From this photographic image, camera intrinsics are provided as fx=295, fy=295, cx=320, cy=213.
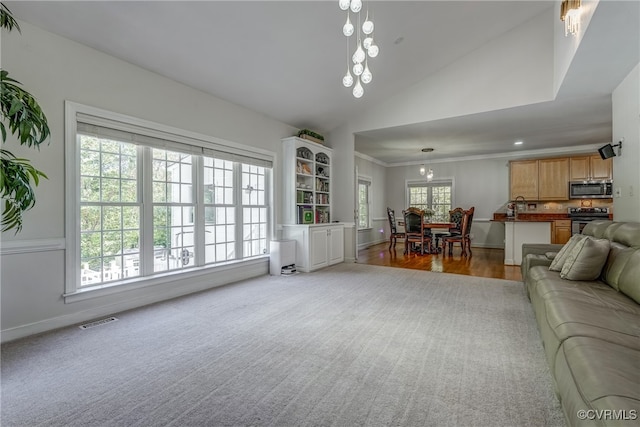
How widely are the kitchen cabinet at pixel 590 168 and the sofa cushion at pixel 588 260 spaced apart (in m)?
5.67

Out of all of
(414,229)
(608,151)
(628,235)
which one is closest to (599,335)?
(628,235)

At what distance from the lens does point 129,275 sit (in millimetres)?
3324

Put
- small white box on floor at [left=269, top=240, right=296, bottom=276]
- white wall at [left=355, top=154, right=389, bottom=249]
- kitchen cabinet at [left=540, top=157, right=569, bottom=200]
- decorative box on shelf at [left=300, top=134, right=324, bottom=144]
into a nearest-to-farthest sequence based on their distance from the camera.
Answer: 1. small white box on floor at [left=269, top=240, right=296, bottom=276]
2. decorative box on shelf at [left=300, top=134, right=324, bottom=144]
3. kitchen cabinet at [left=540, top=157, right=569, bottom=200]
4. white wall at [left=355, top=154, right=389, bottom=249]

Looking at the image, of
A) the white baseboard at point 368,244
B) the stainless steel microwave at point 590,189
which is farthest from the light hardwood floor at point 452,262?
the stainless steel microwave at point 590,189

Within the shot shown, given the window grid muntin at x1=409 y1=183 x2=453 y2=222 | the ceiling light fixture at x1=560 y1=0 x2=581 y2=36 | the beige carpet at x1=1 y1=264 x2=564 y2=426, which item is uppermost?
the ceiling light fixture at x1=560 y1=0 x2=581 y2=36

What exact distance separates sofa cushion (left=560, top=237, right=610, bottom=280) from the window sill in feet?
12.9

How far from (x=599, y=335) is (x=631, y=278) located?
1.09 m

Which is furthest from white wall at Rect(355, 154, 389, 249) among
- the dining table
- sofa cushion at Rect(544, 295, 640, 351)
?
sofa cushion at Rect(544, 295, 640, 351)

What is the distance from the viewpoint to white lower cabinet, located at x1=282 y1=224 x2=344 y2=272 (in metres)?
5.09

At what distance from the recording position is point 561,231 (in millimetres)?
6625

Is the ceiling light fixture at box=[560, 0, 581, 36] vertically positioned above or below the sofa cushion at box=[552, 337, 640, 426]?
above

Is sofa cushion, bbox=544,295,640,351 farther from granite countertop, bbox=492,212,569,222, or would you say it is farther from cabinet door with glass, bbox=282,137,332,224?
granite countertop, bbox=492,212,569,222

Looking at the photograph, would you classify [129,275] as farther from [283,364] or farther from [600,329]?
[600,329]

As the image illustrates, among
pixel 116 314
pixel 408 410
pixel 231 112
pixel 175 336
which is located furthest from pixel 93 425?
pixel 231 112
